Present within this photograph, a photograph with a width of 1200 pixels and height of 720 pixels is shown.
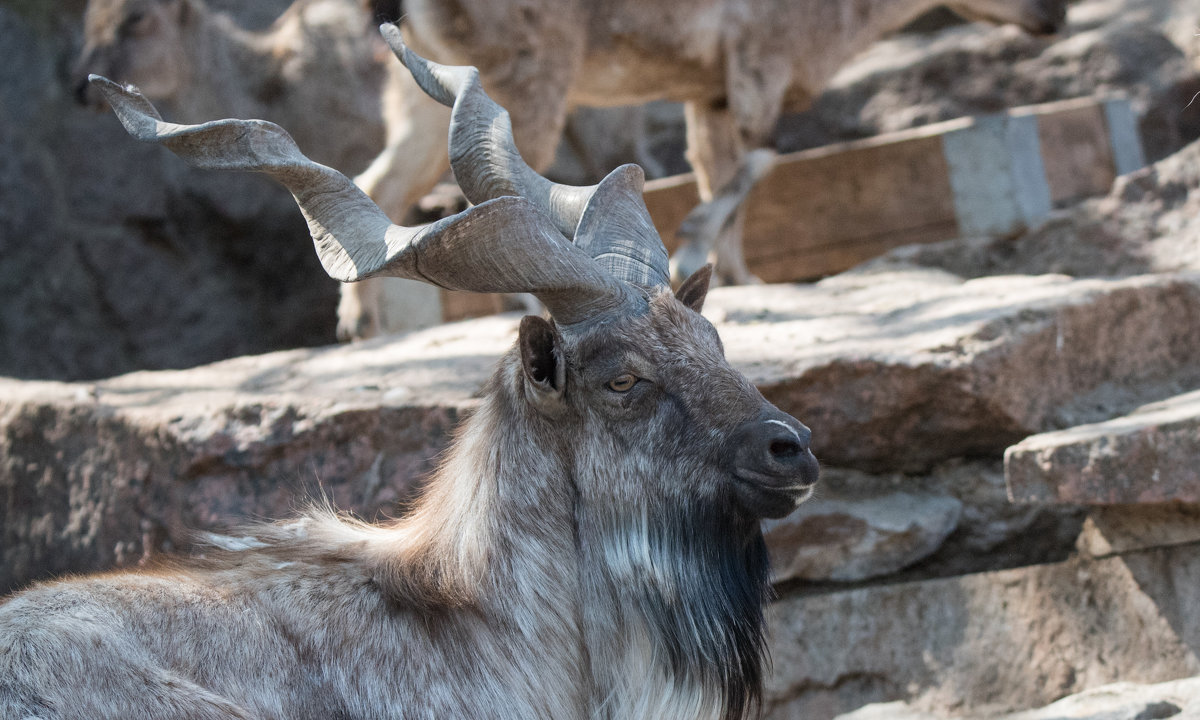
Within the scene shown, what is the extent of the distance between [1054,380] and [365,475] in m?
2.27

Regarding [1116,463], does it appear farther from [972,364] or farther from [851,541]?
[851,541]

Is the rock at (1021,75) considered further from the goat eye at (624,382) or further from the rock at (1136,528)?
the goat eye at (624,382)

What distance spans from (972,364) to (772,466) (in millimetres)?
1621

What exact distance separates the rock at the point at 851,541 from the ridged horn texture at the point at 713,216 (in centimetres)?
254

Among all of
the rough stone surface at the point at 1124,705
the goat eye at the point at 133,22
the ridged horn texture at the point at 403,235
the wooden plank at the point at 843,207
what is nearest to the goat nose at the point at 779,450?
the ridged horn texture at the point at 403,235

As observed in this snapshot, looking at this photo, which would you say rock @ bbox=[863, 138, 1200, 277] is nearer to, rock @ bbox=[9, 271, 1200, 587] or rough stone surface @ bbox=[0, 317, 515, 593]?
rock @ bbox=[9, 271, 1200, 587]

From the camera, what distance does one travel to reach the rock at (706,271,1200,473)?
3.81m

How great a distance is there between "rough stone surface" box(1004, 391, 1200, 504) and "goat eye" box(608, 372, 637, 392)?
148cm

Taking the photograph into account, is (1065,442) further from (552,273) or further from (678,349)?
(552,273)

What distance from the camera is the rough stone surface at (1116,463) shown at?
10.8 feet

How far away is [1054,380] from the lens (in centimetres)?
398

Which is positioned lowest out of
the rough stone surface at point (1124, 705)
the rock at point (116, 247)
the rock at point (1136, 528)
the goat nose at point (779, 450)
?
the rough stone surface at point (1124, 705)

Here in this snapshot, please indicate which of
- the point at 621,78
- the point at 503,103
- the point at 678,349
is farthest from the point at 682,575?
the point at 621,78

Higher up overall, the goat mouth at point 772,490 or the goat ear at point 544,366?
the goat ear at point 544,366
